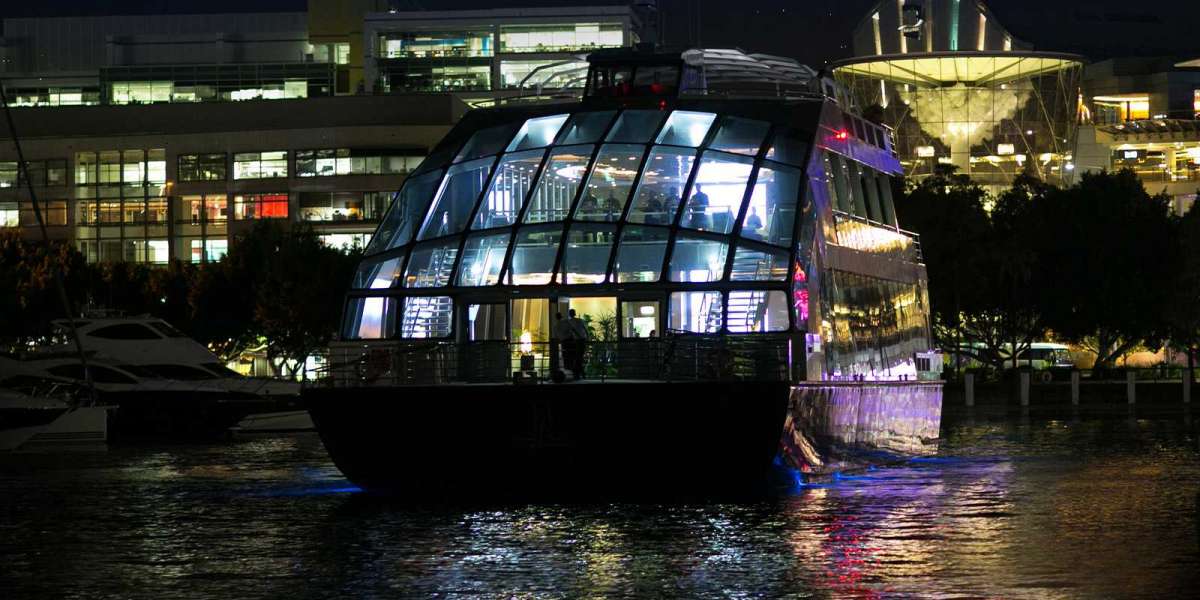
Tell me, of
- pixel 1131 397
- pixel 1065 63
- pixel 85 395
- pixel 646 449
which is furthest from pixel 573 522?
pixel 1065 63

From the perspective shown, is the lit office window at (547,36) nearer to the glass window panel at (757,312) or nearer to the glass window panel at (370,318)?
the glass window panel at (370,318)

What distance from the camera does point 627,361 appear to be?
2631 centimetres

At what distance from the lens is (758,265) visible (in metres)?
27.5

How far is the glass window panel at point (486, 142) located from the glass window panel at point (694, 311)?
14.7 feet

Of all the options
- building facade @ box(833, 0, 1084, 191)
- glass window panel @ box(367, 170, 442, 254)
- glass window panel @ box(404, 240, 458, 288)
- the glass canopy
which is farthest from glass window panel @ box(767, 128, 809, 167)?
building facade @ box(833, 0, 1084, 191)

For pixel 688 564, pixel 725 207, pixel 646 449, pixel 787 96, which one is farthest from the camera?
pixel 787 96

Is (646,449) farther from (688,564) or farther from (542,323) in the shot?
(688,564)

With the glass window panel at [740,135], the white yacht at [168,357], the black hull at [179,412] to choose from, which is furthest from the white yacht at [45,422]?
the glass window panel at [740,135]

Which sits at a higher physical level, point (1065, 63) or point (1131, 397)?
point (1065, 63)

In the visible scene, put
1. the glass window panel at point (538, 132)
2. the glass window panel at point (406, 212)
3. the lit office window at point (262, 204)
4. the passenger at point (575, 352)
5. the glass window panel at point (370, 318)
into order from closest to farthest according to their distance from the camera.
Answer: the passenger at point (575, 352) → the glass window panel at point (370, 318) → the glass window panel at point (406, 212) → the glass window panel at point (538, 132) → the lit office window at point (262, 204)

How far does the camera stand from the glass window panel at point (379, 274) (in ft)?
95.7

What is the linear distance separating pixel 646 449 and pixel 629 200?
4.43 m

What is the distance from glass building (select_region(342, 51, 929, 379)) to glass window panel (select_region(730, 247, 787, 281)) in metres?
0.03

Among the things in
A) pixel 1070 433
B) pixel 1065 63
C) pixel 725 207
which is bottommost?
pixel 1070 433
